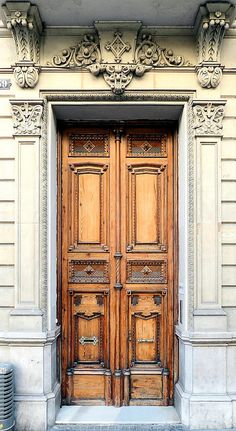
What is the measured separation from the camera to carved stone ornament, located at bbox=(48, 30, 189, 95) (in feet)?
17.5

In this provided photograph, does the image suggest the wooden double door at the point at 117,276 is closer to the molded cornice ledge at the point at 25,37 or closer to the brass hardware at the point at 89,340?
the brass hardware at the point at 89,340

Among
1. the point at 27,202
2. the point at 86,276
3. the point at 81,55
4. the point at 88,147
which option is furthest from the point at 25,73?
the point at 86,276

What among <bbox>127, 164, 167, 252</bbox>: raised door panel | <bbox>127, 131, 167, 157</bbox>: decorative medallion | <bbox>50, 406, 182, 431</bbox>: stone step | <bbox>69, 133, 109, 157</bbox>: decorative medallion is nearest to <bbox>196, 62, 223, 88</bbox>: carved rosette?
<bbox>127, 131, 167, 157</bbox>: decorative medallion

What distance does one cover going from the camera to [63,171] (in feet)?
19.4

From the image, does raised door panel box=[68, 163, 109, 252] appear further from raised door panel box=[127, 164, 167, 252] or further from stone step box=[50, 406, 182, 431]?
stone step box=[50, 406, 182, 431]

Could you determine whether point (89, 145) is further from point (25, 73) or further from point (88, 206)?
point (25, 73)

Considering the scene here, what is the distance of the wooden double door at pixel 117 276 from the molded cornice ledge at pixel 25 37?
3.64ft

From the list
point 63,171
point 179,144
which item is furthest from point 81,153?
point 179,144

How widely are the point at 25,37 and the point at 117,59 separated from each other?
46.9 inches

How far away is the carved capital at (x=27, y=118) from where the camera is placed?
211 inches

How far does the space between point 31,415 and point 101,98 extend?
165 inches

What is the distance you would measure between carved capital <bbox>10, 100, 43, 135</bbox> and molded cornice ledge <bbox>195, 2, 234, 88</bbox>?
2.15 m

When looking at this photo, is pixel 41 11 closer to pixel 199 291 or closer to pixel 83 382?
pixel 199 291

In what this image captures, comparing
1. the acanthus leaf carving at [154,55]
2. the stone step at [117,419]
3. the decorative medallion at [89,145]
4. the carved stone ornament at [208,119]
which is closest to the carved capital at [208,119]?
the carved stone ornament at [208,119]
